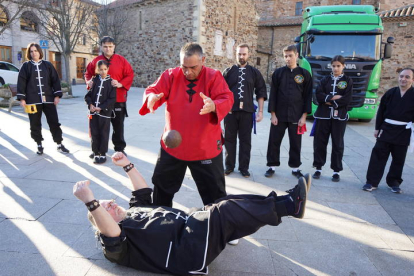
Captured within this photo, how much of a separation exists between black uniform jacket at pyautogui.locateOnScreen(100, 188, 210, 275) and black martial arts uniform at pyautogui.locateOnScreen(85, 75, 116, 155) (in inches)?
122

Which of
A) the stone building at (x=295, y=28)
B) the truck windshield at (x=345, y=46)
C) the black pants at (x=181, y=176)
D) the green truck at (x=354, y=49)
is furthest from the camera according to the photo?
the stone building at (x=295, y=28)

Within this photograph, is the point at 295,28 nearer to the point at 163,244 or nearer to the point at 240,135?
the point at 240,135

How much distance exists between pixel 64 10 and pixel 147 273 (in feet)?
51.1

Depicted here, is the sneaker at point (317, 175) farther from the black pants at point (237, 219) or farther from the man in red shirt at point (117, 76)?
the man in red shirt at point (117, 76)

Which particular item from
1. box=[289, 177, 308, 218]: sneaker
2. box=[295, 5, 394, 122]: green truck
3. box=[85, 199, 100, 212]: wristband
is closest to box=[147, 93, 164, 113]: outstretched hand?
box=[85, 199, 100, 212]: wristband

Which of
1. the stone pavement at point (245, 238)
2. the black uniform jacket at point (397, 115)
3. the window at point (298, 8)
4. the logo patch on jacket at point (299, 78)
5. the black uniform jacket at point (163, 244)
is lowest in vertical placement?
the stone pavement at point (245, 238)

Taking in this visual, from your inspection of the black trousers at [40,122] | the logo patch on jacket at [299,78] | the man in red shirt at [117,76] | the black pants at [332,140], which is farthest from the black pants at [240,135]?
the black trousers at [40,122]

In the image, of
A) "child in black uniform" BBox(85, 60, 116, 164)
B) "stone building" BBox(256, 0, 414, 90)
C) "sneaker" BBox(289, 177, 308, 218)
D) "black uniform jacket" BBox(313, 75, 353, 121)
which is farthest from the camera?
"stone building" BBox(256, 0, 414, 90)

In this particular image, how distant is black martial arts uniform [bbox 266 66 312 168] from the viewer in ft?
15.1

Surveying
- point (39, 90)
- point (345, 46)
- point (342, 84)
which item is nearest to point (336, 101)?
point (342, 84)

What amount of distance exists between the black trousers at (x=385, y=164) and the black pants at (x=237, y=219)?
2854 millimetres

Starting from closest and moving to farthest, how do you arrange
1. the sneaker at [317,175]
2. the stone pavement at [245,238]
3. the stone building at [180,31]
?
the stone pavement at [245,238]
the sneaker at [317,175]
the stone building at [180,31]

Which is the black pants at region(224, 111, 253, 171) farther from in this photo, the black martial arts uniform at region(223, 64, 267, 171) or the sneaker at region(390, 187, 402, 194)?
the sneaker at region(390, 187, 402, 194)

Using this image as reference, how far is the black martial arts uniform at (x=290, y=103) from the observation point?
462cm
